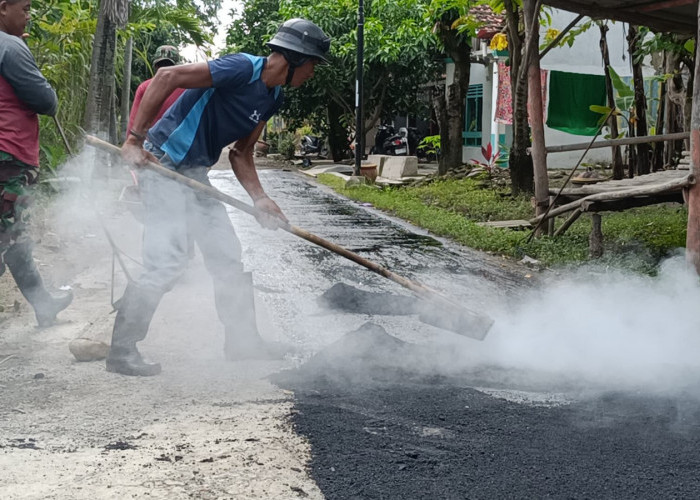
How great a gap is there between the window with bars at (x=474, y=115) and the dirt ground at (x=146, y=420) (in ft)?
64.8

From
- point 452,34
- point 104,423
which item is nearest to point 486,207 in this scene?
point 452,34

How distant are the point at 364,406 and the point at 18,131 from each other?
2.65 metres

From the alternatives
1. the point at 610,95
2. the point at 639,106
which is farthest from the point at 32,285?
the point at 610,95

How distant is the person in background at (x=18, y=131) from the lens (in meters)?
4.59

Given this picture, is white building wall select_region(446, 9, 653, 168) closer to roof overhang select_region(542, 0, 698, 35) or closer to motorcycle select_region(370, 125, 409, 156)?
motorcycle select_region(370, 125, 409, 156)

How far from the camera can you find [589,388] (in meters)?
4.06

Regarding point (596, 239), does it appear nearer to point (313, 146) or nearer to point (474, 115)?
point (474, 115)

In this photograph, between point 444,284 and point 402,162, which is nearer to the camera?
point 444,284

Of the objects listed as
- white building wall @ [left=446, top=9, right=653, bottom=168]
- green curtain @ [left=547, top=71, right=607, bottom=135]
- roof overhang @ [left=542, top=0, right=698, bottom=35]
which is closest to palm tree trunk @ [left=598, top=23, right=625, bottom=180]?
green curtain @ [left=547, top=71, right=607, bottom=135]

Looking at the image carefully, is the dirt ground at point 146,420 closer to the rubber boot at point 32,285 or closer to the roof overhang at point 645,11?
the rubber boot at point 32,285

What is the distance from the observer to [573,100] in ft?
52.1

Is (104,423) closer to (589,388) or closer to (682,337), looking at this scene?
(589,388)

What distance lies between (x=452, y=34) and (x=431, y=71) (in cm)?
752

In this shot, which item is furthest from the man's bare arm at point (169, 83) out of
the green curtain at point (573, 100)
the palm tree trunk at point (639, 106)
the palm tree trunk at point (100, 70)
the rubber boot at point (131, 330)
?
the green curtain at point (573, 100)
